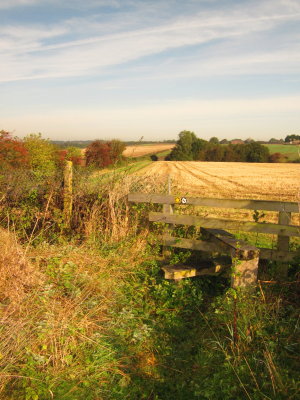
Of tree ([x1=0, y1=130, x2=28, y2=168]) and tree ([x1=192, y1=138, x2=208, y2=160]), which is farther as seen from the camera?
tree ([x1=192, y1=138, x2=208, y2=160])

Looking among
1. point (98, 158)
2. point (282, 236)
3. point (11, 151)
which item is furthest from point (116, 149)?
point (11, 151)

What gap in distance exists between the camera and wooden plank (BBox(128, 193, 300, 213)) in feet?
16.4

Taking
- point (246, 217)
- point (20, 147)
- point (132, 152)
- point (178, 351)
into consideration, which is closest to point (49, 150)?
point (20, 147)

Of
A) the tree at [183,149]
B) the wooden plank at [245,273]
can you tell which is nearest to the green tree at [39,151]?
the wooden plank at [245,273]

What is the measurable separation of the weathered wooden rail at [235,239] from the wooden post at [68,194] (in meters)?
2.06

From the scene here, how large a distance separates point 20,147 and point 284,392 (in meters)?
20.5

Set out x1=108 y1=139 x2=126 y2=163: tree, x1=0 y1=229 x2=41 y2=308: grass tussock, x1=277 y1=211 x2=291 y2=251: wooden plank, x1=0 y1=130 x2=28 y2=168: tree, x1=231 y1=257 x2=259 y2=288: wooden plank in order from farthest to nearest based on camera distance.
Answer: x1=0 y1=130 x2=28 y2=168: tree, x1=108 y1=139 x2=126 y2=163: tree, x1=277 y1=211 x2=291 y2=251: wooden plank, x1=231 y1=257 x2=259 y2=288: wooden plank, x1=0 y1=229 x2=41 y2=308: grass tussock

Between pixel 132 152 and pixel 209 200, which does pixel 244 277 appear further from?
pixel 132 152

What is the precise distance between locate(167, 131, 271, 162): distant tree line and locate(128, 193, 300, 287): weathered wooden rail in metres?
63.0

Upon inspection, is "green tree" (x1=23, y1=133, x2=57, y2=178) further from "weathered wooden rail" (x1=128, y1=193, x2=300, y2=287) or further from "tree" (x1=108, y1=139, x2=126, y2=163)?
"weathered wooden rail" (x1=128, y1=193, x2=300, y2=287)

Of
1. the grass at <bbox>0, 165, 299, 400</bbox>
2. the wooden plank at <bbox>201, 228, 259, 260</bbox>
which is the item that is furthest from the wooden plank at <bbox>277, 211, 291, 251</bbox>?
the wooden plank at <bbox>201, 228, 259, 260</bbox>

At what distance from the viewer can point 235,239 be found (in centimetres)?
499

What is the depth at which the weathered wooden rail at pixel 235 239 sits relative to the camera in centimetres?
438

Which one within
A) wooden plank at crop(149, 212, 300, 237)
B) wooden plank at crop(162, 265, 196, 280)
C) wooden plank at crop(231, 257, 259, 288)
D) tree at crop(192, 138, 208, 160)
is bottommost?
wooden plank at crop(162, 265, 196, 280)
